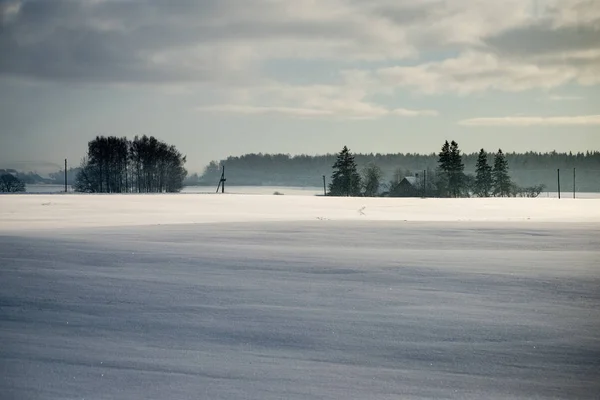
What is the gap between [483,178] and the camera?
8794 cm

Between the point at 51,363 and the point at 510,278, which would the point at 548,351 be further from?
the point at 51,363

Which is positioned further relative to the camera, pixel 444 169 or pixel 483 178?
pixel 483 178

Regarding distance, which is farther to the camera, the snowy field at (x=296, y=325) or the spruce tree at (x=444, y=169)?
the spruce tree at (x=444, y=169)

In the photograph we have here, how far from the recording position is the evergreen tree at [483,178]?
289 feet

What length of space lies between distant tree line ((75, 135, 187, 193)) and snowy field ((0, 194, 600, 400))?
84.9 meters

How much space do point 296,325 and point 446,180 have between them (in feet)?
265

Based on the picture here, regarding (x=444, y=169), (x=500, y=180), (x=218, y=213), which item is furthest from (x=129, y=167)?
(x=218, y=213)

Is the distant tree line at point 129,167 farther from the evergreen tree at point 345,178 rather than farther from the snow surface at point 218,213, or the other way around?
the snow surface at point 218,213

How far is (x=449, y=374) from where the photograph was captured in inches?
152

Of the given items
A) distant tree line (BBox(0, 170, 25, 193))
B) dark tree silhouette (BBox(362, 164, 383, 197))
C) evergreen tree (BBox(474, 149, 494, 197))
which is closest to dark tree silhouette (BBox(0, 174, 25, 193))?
distant tree line (BBox(0, 170, 25, 193))

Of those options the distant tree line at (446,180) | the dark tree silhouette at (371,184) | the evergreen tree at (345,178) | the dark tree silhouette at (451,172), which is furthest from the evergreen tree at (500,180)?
the evergreen tree at (345,178)

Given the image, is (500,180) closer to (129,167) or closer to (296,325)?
(129,167)

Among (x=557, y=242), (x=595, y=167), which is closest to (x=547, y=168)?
(x=595, y=167)

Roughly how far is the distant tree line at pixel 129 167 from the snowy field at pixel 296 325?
8495cm
